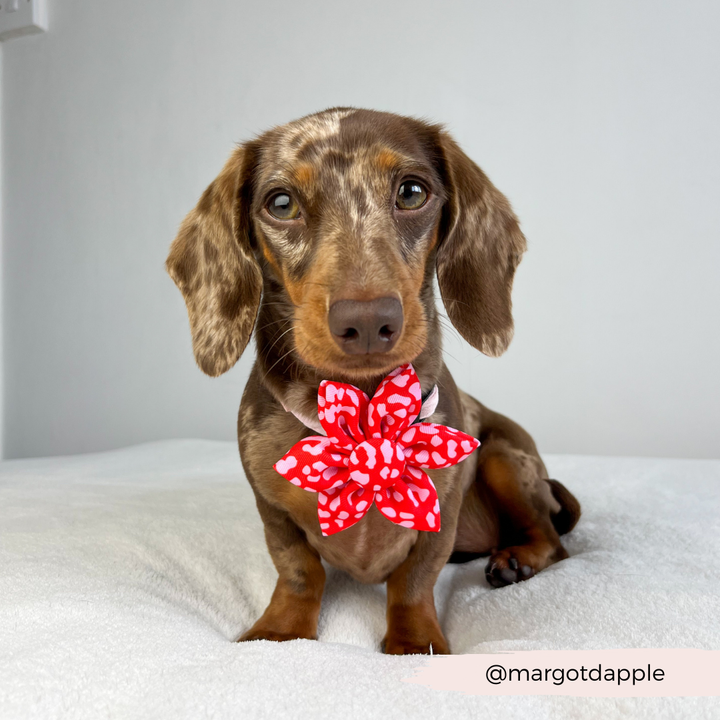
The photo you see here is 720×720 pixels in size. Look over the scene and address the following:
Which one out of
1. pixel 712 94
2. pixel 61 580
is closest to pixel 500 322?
pixel 61 580

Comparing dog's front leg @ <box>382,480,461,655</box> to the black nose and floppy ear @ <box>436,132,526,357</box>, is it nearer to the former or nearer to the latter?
floppy ear @ <box>436,132,526,357</box>

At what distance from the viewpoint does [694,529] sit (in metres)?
1.57

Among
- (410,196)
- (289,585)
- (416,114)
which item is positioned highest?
(416,114)

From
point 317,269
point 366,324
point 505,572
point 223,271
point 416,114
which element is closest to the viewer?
point 366,324

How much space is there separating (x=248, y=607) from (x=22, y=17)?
3.77 metres

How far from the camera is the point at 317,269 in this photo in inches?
40.9

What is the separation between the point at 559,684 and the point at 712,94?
2676mm

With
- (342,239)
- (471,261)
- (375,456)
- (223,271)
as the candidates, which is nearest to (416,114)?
(471,261)

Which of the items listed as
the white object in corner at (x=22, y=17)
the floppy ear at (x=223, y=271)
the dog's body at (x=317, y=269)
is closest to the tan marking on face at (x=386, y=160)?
the dog's body at (x=317, y=269)

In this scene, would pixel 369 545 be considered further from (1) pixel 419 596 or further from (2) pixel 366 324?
(2) pixel 366 324

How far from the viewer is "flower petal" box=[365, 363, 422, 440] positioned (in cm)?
113

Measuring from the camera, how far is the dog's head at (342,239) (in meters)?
1.02

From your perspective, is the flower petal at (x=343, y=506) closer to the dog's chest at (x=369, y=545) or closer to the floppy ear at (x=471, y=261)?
the dog's chest at (x=369, y=545)

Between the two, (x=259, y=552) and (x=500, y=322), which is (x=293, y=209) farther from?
(x=259, y=552)
